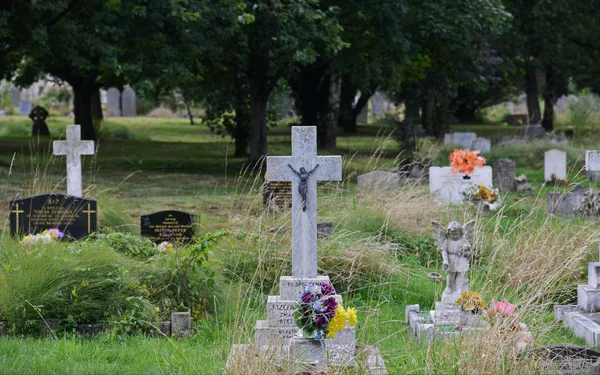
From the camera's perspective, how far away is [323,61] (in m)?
26.2

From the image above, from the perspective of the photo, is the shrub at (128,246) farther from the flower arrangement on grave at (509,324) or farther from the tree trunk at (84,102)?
the tree trunk at (84,102)

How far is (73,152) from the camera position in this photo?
586 inches

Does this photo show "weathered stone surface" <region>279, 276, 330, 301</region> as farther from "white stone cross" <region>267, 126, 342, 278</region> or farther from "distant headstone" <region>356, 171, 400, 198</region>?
"distant headstone" <region>356, 171, 400, 198</region>

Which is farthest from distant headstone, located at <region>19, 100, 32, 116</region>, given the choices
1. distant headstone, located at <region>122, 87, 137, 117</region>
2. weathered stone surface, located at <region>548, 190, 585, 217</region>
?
weathered stone surface, located at <region>548, 190, 585, 217</region>

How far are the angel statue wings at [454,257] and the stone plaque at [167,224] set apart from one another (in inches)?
169

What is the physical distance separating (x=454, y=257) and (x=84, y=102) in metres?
26.4

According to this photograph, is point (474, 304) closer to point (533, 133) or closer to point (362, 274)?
point (362, 274)

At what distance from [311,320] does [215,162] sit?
70.9 feet

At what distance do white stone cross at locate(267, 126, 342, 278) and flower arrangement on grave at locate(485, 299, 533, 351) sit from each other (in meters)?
1.52

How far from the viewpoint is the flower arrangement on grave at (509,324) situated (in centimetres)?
650

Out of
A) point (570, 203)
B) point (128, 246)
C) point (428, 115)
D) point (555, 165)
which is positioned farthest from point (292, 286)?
point (428, 115)

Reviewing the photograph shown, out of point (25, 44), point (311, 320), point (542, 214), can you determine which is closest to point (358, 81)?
point (25, 44)

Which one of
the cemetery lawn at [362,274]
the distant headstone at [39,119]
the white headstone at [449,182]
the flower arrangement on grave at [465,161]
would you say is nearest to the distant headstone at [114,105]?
the distant headstone at [39,119]

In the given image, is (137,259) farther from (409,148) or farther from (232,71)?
(409,148)
